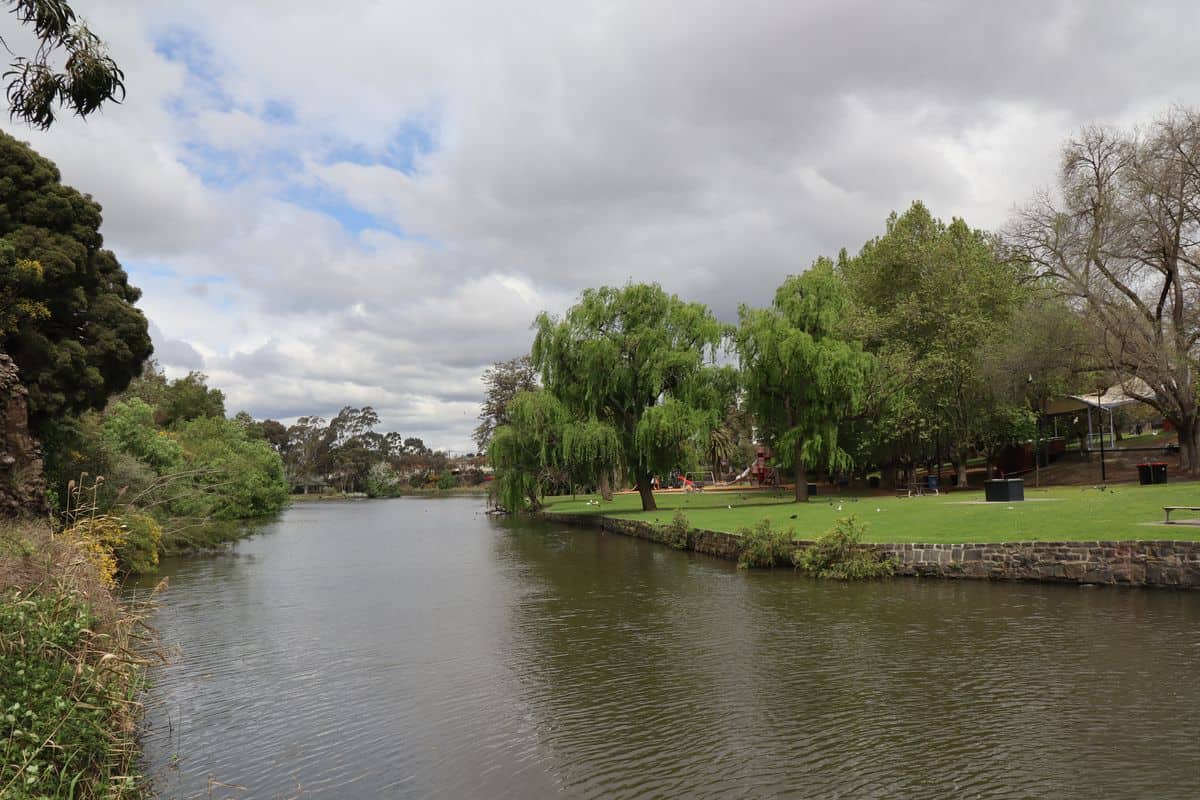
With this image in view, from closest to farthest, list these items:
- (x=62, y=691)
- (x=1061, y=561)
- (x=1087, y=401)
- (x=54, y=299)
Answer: (x=62, y=691), (x=1061, y=561), (x=54, y=299), (x=1087, y=401)

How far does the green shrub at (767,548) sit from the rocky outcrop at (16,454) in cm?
1690

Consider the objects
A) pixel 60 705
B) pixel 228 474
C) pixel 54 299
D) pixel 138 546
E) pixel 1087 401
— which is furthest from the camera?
pixel 1087 401

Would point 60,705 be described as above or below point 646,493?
below

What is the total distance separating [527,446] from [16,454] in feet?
71.1

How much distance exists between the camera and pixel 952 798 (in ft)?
23.7

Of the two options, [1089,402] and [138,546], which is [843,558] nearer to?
[138,546]

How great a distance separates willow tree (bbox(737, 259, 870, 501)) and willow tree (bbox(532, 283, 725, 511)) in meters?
2.03

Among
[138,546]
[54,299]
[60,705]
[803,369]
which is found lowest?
[138,546]

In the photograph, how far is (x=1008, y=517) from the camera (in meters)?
21.1

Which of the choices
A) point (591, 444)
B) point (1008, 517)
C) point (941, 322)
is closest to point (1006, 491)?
point (1008, 517)

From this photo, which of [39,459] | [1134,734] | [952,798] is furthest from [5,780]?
[39,459]

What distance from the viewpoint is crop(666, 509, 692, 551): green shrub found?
27.5 m

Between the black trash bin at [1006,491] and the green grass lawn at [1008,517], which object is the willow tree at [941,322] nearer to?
the green grass lawn at [1008,517]

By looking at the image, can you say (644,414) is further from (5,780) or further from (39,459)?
(5,780)
